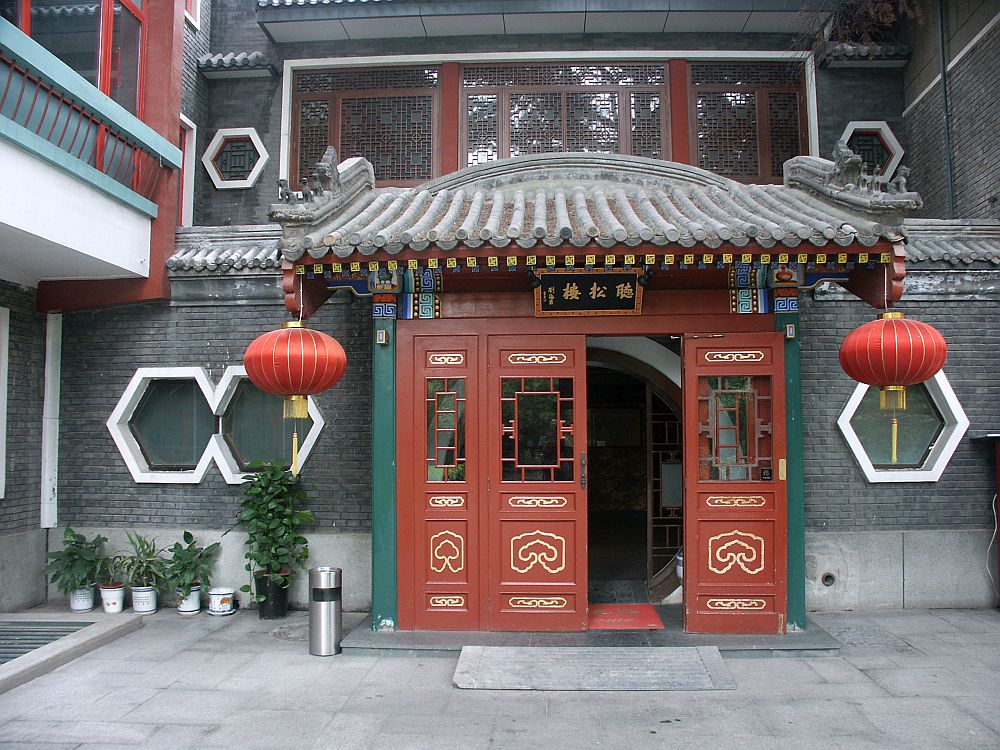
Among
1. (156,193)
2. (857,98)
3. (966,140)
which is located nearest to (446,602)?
(156,193)

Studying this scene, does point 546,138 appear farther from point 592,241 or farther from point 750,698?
point 750,698

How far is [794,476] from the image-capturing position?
519cm

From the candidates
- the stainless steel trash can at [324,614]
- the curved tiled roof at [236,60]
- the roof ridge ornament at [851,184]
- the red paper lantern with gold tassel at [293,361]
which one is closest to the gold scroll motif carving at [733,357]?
the roof ridge ornament at [851,184]

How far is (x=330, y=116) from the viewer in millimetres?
8414

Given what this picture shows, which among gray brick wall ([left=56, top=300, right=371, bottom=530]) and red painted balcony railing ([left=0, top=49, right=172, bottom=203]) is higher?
red painted balcony railing ([left=0, top=49, right=172, bottom=203])

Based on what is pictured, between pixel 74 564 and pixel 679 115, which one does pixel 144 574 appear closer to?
pixel 74 564

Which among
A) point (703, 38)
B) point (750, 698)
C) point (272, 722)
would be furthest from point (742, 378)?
point (703, 38)

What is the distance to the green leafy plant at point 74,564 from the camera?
19.5ft

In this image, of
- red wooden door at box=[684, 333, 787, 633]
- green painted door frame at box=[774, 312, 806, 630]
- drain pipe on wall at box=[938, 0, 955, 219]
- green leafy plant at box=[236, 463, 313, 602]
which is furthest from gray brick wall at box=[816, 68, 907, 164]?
green leafy plant at box=[236, 463, 313, 602]

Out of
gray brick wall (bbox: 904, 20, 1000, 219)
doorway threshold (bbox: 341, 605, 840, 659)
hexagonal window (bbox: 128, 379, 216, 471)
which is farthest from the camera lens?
gray brick wall (bbox: 904, 20, 1000, 219)

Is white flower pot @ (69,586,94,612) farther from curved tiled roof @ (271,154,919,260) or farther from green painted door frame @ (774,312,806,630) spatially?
green painted door frame @ (774,312,806,630)

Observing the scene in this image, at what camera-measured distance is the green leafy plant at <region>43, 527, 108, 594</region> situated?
595 centimetres

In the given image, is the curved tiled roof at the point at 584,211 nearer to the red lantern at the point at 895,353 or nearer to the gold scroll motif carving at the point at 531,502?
the red lantern at the point at 895,353

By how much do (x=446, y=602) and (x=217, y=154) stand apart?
6.26 meters
